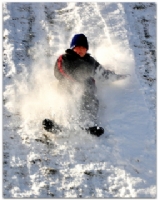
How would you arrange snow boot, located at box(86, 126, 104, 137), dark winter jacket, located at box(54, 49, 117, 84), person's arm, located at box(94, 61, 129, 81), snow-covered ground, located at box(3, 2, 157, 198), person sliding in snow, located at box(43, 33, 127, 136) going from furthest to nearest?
person's arm, located at box(94, 61, 129, 81) < dark winter jacket, located at box(54, 49, 117, 84) < person sliding in snow, located at box(43, 33, 127, 136) < snow boot, located at box(86, 126, 104, 137) < snow-covered ground, located at box(3, 2, 157, 198)

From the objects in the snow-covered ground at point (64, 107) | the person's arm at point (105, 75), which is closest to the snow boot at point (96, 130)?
the snow-covered ground at point (64, 107)

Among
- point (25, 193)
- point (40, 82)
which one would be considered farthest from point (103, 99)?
point (25, 193)

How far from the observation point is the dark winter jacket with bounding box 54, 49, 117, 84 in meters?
5.32

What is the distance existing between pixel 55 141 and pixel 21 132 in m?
0.44

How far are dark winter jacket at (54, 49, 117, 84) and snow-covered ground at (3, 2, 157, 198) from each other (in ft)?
0.96

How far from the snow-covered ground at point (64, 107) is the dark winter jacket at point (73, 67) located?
0.96 ft

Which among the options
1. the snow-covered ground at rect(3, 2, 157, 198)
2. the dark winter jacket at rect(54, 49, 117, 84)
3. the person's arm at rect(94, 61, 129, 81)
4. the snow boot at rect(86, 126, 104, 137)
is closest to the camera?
the snow-covered ground at rect(3, 2, 157, 198)

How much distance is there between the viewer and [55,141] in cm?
480

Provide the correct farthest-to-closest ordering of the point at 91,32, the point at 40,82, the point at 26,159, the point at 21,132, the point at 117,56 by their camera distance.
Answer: the point at 91,32 < the point at 117,56 < the point at 40,82 < the point at 21,132 < the point at 26,159

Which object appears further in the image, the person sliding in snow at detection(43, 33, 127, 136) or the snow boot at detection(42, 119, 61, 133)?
the person sliding in snow at detection(43, 33, 127, 136)

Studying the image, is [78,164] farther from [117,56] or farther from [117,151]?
[117,56]

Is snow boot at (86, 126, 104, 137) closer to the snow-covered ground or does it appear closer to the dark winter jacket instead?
the snow-covered ground

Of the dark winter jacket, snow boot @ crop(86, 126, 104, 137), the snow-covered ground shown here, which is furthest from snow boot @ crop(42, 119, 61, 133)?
the dark winter jacket

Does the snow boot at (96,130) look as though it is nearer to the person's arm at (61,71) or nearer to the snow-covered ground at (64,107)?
the snow-covered ground at (64,107)
